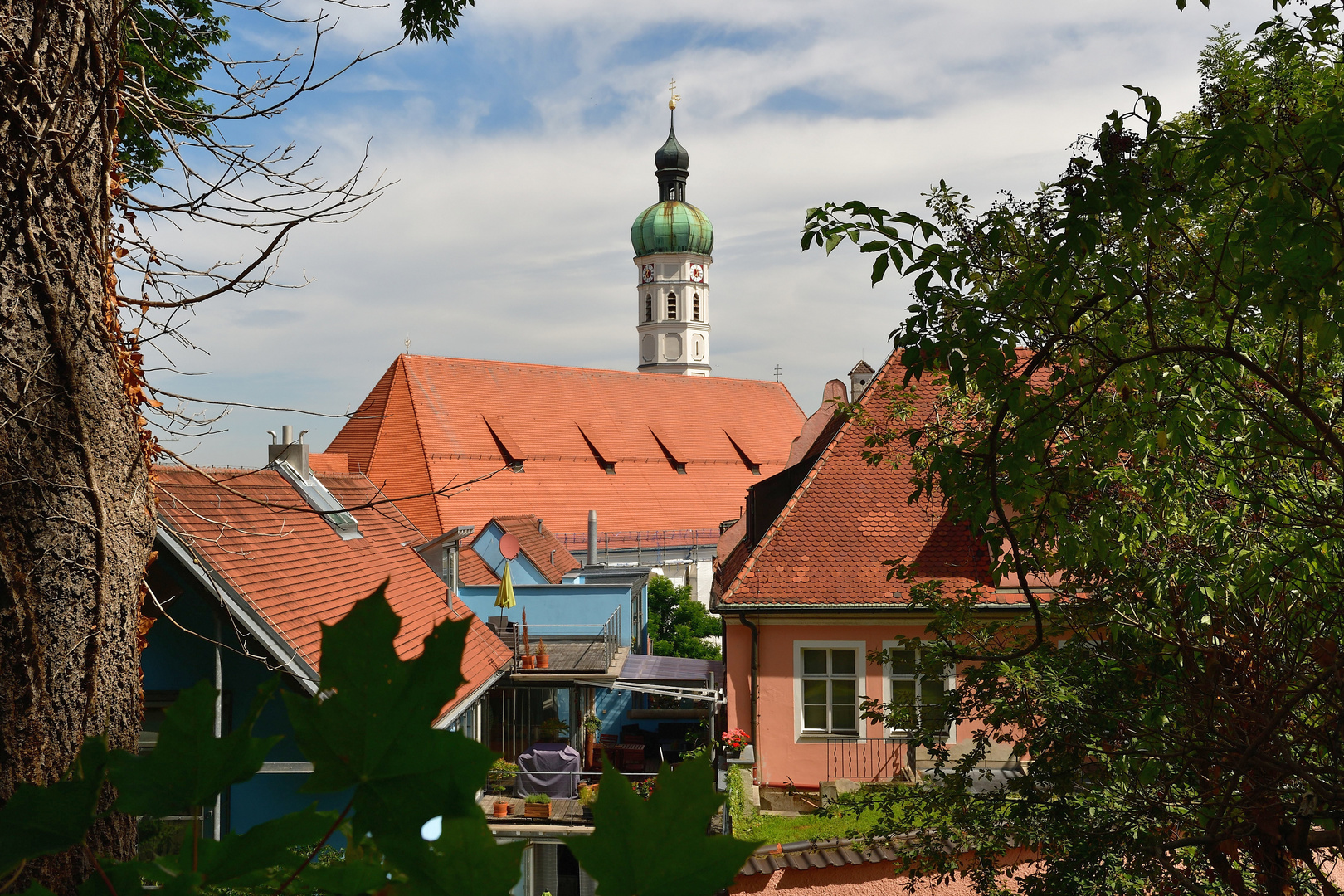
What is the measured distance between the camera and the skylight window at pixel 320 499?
44.6 ft

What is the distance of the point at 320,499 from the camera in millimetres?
14164

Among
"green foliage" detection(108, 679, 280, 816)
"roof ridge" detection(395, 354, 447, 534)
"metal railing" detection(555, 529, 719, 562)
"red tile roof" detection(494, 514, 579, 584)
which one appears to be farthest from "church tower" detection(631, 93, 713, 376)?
"green foliage" detection(108, 679, 280, 816)

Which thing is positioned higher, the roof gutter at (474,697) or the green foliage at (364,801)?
the green foliage at (364,801)

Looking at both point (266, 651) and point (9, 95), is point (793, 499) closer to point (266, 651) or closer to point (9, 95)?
point (266, 651)

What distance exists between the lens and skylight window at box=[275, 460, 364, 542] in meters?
13.6

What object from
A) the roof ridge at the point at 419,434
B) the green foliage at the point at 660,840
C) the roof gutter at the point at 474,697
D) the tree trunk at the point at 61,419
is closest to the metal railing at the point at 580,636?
the roof gutter at the point at 474,697

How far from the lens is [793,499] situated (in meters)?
14.8

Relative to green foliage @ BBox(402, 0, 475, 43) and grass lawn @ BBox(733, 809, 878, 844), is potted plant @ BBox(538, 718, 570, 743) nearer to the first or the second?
grass lawn @ BBox(733, 809, 878, 844)

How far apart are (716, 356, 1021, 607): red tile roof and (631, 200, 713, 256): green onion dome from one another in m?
53.8

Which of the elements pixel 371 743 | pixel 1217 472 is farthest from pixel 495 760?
pixel 1217 472

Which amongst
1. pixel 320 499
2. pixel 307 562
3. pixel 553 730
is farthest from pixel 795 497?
pixel 307 562

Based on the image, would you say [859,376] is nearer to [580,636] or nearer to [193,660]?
[580,636]

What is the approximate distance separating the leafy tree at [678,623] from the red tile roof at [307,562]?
15143 millimetres

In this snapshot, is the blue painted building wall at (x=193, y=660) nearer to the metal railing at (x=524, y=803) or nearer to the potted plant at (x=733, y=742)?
the metal railing at (x=524, y=803)
